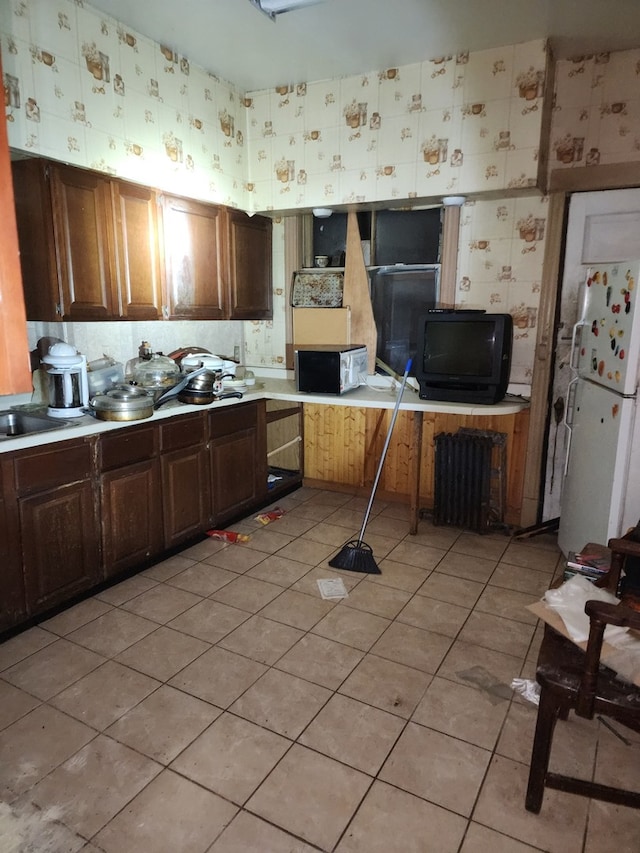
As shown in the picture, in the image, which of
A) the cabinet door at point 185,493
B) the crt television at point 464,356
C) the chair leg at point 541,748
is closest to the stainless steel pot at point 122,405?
the cabinet door at point 185,493

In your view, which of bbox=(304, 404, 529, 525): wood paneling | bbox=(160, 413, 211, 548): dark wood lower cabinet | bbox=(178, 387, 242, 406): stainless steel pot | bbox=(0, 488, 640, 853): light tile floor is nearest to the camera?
bbox=(0, 488, 640, 853): light tile floor

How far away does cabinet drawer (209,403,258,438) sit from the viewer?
11.0 ft

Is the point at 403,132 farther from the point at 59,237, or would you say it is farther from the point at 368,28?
the point at 59,237

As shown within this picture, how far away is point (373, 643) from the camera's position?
7.86 feet

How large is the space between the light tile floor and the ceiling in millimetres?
2821

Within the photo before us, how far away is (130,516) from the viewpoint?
9.43 ft

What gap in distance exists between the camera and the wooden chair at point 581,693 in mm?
1411

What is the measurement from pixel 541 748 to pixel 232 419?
2472mm

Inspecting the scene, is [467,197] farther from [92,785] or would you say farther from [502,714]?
[92,785]

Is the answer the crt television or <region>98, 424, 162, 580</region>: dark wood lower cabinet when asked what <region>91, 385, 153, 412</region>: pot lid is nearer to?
<region>98, 424, 162, 580</region>: dark wood lower cabinet

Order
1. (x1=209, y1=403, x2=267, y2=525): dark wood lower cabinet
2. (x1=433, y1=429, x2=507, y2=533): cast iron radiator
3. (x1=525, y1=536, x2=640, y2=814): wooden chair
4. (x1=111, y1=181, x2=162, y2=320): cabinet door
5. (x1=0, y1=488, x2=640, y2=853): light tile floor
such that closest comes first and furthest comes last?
(x1=525, y1=536, x2=640, y2=814): wooden chair < (x1=0, y1=488, x2=640, y2=853): light tile floor < (x1=111, y1=181, x2=162, y2=320): cabinet door < (x1=209, y1=403, x2=267, y2=525): dark wood lower cabinet < (x1=433, y1=429, x2=507, y2=533): cast iron radiator

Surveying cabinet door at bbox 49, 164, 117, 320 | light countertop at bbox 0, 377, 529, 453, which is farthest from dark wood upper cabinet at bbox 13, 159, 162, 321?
light countertop at bbox 0, 377, 529, 453

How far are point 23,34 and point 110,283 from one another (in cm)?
112

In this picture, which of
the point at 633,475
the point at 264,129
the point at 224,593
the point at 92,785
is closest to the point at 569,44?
the point at 264,129
